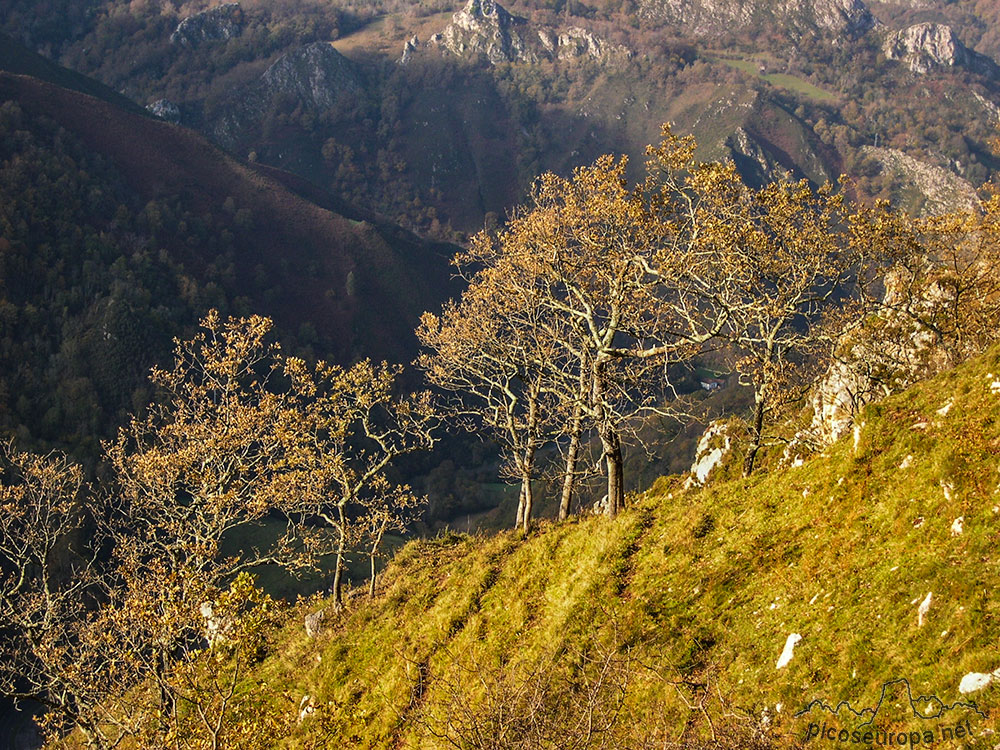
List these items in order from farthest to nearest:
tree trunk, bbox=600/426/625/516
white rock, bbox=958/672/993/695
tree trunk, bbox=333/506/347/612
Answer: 1. tree trunk, bbox=333/506/347/612
2. tree trunk, bbox=600/426/625/516
3. white rock, bbox=958/672/993/695

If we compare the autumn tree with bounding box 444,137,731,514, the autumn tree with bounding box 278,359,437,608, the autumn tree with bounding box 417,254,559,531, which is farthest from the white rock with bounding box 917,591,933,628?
the autumn tree with bounding box 278,359,437,608

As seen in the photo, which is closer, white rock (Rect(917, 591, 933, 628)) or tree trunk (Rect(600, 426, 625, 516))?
white rock (Rect(917, 591, 933, 628))

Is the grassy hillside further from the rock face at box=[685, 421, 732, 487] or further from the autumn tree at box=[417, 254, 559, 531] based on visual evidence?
the rock face at box=[685, 421, 732, 487]

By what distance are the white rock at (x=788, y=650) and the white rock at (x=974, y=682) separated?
257 centimetres

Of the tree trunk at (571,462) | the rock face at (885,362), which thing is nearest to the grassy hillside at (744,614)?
the tree trunk at (571,462)

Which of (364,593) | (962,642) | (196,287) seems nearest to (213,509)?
(364,593)

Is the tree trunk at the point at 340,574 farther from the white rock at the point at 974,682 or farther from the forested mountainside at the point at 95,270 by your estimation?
the forested mountainside at the point at 95,270

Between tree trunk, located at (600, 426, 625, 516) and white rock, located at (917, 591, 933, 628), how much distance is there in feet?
34.4

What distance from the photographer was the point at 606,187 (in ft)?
70.0

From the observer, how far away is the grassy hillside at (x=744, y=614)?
828 cm

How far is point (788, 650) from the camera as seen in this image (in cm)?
966

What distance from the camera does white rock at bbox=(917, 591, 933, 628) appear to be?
845cm

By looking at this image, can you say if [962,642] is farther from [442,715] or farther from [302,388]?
[302,388]

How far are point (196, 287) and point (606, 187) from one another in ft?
556
